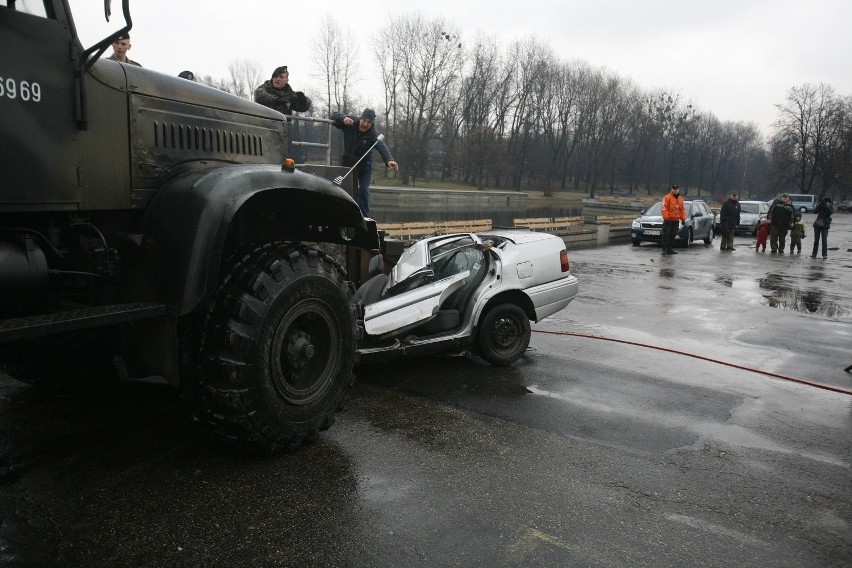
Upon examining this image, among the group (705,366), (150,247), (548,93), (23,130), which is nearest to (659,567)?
(150,247)

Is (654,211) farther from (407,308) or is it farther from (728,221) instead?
(407,308)

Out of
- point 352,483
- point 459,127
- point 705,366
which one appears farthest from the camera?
point 459,127

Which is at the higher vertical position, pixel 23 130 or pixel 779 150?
pixel 779 150

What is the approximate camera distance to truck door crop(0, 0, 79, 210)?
10.2ft

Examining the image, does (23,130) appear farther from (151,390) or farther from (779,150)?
(779,150)

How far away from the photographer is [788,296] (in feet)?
42.7

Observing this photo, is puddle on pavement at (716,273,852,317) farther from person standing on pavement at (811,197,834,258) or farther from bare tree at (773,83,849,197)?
bare tree at (773,83,849,197)

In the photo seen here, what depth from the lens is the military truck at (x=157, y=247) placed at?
3.22 meters

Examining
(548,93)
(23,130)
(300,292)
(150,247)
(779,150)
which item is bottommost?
(300,292)

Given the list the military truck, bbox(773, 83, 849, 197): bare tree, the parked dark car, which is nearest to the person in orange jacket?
the parked dark car

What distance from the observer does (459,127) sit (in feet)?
254

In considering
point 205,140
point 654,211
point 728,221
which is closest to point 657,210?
point 654,211

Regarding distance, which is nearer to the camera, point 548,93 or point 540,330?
point 540,330

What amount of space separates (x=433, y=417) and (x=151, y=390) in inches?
87.8
